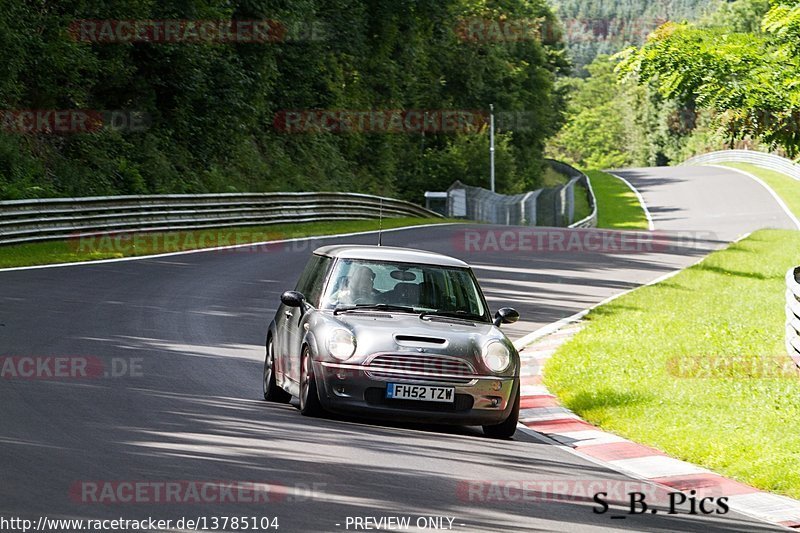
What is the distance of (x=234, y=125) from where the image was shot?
44.4 meters

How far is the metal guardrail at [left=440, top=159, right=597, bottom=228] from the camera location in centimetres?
5950

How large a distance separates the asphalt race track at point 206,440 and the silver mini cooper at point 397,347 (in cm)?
27

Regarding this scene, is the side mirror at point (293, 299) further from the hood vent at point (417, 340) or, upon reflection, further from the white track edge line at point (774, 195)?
the white track edge line at point (774, 195)

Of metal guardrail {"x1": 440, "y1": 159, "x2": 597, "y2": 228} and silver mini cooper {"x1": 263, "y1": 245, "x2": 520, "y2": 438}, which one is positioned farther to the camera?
metal guardrail {"x1": 440, "y1": 159, "x2": 597, "y2": 228}

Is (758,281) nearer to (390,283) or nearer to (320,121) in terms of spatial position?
(390,283)

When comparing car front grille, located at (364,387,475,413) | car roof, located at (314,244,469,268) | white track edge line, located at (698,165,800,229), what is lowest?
white track edge line, located at (698,165,800,229)

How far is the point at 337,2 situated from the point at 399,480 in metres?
48.6

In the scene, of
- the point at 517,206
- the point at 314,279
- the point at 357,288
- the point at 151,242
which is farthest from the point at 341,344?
the point at 517,206

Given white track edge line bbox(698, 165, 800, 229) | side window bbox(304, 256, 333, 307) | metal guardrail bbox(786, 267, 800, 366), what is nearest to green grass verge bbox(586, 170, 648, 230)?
white track edge line bbox(698, 165, 800, 229)

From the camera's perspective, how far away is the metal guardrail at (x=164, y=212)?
2727 cm

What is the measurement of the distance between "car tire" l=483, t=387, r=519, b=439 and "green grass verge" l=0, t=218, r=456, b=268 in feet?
49.4

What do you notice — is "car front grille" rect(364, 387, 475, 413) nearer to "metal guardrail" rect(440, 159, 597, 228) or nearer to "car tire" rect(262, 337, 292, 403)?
"car tire" rect(262, 337, 292, 403)

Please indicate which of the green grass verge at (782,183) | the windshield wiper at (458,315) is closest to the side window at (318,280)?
the windshield wiper at (458,315)

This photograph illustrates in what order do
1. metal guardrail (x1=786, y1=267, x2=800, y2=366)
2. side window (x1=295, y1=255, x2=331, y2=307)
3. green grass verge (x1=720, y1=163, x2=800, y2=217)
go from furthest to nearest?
green grass verge (x1=720, y1=163, x2=800, y2=217) < metal guardrail (x1=786, y1=267, x2=800, y2=366) < side window (x1=295, y1=255, x2=331, y2=307)
